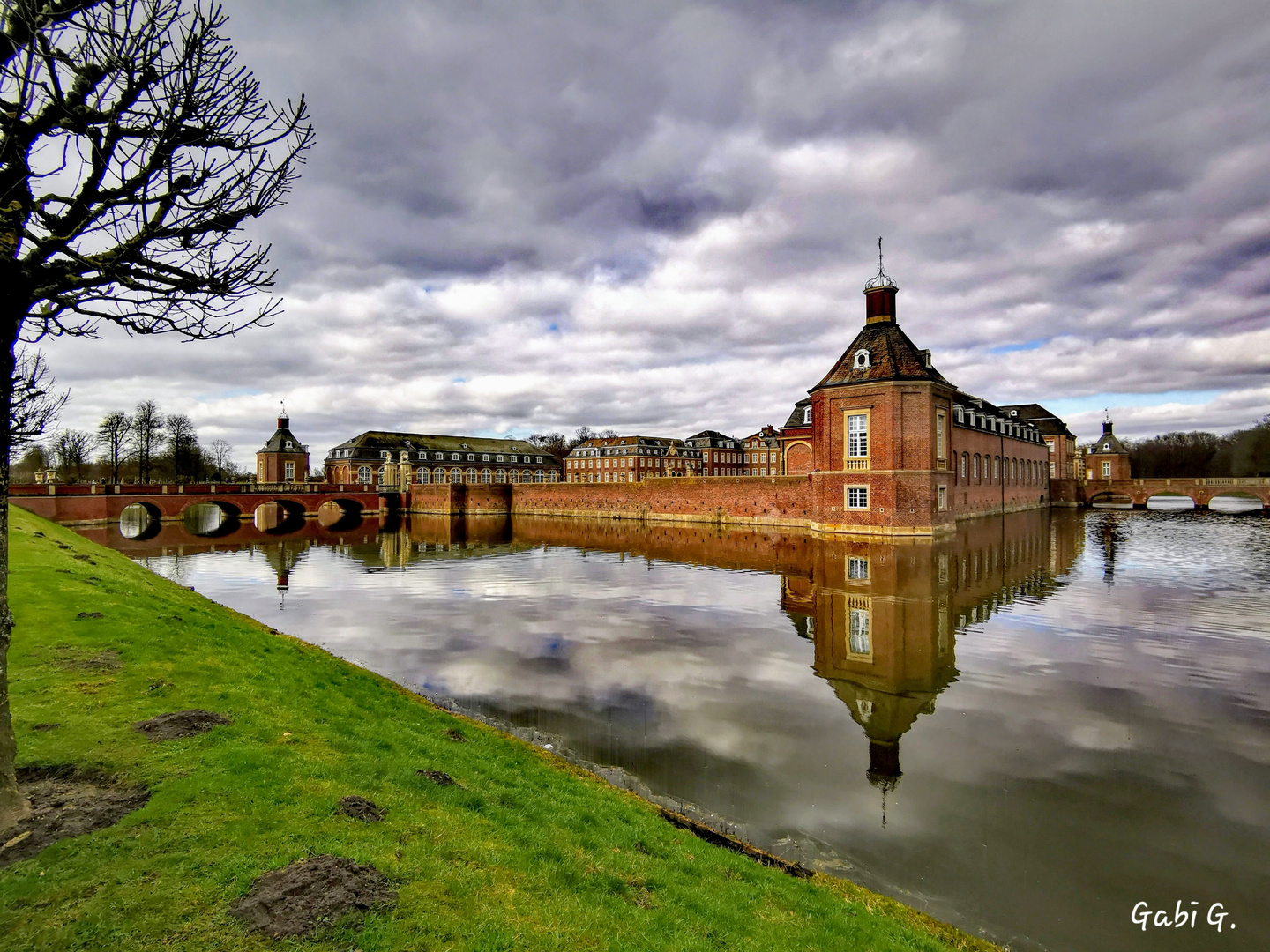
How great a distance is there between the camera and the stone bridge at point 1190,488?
5259cm

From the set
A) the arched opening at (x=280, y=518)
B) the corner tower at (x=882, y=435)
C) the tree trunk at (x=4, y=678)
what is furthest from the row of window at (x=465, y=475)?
the tree trunk at (x=4, y=678)

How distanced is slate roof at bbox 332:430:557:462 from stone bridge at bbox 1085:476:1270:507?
2868 inches

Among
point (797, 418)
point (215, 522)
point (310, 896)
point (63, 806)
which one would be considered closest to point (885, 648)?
point (310, 896)

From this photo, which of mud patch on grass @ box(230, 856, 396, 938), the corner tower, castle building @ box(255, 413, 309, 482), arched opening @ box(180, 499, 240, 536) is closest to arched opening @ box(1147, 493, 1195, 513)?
the corner tower

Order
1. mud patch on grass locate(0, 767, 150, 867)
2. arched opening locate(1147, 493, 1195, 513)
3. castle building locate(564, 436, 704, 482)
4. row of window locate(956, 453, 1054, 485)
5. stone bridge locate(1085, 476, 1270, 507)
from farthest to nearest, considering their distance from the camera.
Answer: castle building locate(564, 436, 704, 482), arched opening locate(1147, 493, 1195, 513), stone bridge locate(1085, 476, 1270, 507), row of window locate(956, 453, 1054, 485), mud patch on grass locate(0, 767, 150, 867)

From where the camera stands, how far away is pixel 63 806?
425 cm

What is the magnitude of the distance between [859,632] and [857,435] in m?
21.7

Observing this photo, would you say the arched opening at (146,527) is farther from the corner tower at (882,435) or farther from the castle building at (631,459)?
the castle building at (631,459)

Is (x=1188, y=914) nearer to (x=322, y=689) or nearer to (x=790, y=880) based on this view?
(x=790, y=880)

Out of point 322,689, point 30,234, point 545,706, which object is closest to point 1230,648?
point 545,706

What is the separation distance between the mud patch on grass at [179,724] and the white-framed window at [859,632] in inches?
413

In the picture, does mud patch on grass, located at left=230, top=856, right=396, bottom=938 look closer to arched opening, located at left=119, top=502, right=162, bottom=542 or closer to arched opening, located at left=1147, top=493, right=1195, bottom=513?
arched opening, located at left=119, top=502, right=162, bottom=542

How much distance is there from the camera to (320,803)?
471 cm

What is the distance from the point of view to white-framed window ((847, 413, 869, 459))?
108 feet
